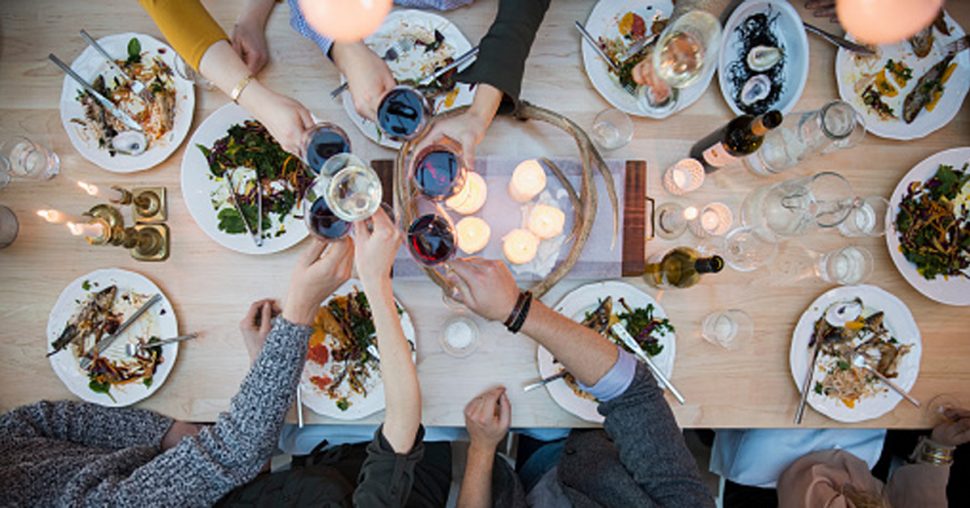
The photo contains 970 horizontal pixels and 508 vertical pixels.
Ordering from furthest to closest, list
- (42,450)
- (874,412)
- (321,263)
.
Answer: (874,412)
(42,450)
(321,263)

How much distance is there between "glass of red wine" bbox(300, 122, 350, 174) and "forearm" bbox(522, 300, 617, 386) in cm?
56

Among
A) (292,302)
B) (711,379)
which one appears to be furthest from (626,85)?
(292,302)

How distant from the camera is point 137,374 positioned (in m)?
1.37

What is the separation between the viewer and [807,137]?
132cm

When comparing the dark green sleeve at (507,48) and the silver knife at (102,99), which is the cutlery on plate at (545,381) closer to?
the dark green sleeve at (507,48)

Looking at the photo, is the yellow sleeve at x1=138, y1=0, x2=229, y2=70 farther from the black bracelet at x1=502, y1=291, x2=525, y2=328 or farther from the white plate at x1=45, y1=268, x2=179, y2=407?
the black bracelet at x1=502, y1=291, x2=525, y2=328

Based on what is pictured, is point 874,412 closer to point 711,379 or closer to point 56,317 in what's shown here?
point 711,379

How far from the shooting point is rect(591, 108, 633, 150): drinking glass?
137 cm

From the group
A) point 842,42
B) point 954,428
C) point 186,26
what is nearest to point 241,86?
point 186,26

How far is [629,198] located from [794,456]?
0.98 m

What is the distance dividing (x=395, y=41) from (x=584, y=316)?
0.84 metres

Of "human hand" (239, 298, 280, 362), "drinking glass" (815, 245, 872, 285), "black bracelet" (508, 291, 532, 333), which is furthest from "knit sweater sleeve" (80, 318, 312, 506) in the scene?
"drinking glass" (815, 245, 872, 285)

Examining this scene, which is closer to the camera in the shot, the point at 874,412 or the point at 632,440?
the point at 632,440

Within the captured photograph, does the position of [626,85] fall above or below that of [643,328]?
above
